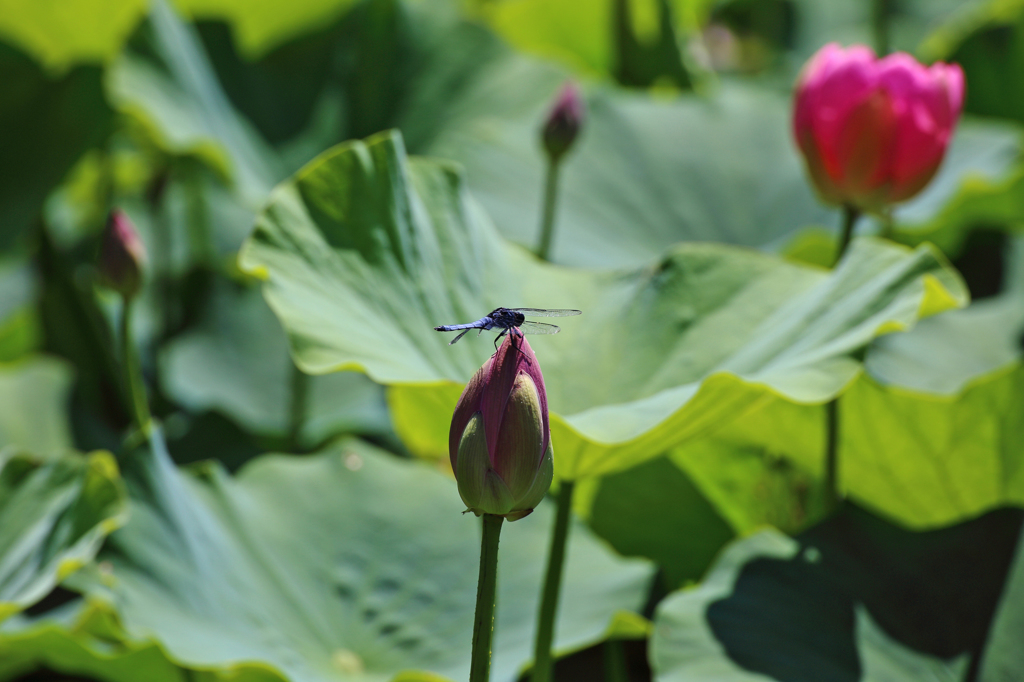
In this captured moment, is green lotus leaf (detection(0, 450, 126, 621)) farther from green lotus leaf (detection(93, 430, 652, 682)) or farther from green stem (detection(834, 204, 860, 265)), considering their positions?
green stem (detection(834, 204, 860, 265))

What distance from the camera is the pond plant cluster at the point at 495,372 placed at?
1003mm

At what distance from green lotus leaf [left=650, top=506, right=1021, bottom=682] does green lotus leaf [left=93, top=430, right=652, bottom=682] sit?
0.48ft

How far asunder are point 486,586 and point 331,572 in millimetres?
621

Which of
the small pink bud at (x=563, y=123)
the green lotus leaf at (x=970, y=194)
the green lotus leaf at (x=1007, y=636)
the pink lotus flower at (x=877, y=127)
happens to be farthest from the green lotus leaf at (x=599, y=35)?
the green lotus leaf at (x=1007, y=636)

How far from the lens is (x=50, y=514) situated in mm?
1109

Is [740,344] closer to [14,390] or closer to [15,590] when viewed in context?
[15,590]

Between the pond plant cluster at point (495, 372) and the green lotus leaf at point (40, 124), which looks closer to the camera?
the pond plant cluster at point (495, 372)

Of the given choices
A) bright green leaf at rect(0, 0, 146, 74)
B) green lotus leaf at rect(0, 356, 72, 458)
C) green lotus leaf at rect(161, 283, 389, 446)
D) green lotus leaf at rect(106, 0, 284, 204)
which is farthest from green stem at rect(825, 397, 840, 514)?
bright green leaf at rect(0, 0, 146, 74)

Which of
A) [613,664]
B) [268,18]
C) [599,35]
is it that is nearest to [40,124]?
[268,18]

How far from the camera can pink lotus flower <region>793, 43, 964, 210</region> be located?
1.24 meters

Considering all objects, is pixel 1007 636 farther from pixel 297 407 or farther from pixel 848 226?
pixel 297 407

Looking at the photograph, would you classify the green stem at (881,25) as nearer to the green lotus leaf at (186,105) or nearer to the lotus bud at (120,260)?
the green lotus leaf at (186,105)

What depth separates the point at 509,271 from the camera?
1.22 meters

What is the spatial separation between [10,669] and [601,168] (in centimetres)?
123
